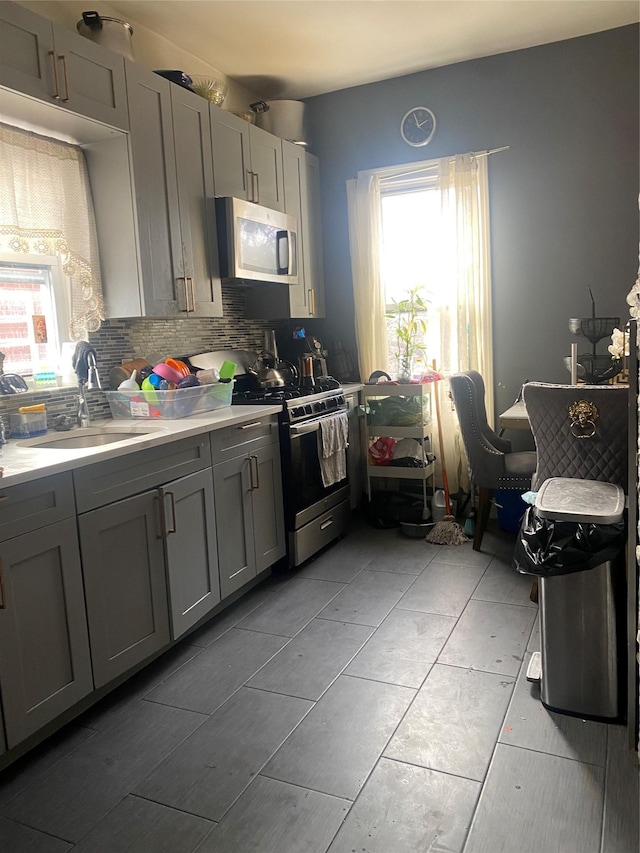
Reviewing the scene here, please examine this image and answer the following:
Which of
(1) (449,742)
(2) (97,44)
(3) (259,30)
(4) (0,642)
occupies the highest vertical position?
(3) (259,30)

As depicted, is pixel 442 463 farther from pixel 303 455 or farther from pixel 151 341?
pixel 151 341

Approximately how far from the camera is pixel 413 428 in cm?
392

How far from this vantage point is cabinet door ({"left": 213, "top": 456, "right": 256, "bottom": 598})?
2801 millimetres

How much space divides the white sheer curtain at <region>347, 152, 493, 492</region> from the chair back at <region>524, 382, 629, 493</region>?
1.69 metres

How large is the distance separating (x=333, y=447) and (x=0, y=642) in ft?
6.98

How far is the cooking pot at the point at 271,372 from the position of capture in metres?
3.68

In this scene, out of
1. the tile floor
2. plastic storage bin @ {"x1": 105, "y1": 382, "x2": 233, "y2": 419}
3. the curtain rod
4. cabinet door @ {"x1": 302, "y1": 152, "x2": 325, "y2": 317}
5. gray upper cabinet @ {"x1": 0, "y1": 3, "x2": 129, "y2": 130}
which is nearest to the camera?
the tile floor

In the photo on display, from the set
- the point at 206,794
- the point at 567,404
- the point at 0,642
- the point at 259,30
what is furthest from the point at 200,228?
the point at 206,794

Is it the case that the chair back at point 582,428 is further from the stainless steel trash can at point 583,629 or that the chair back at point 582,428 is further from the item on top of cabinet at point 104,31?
the item on top of cabinet at point 104,31

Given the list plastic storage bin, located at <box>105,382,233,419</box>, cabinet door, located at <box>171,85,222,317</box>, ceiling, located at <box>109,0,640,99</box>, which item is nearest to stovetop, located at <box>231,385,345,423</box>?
plastic storage bin, located at <box>105,382,233,419</box>

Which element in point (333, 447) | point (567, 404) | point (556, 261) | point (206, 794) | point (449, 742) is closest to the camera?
point (206, 794)

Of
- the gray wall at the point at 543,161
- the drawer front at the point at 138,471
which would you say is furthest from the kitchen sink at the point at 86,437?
the gray wall at the point at 543,161

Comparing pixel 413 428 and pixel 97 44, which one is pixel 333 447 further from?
pixel 97 44

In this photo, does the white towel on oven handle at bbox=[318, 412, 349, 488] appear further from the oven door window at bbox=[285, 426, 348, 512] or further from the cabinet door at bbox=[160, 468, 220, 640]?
the cabinet door at bbox=[160, 468, 220, 640]
